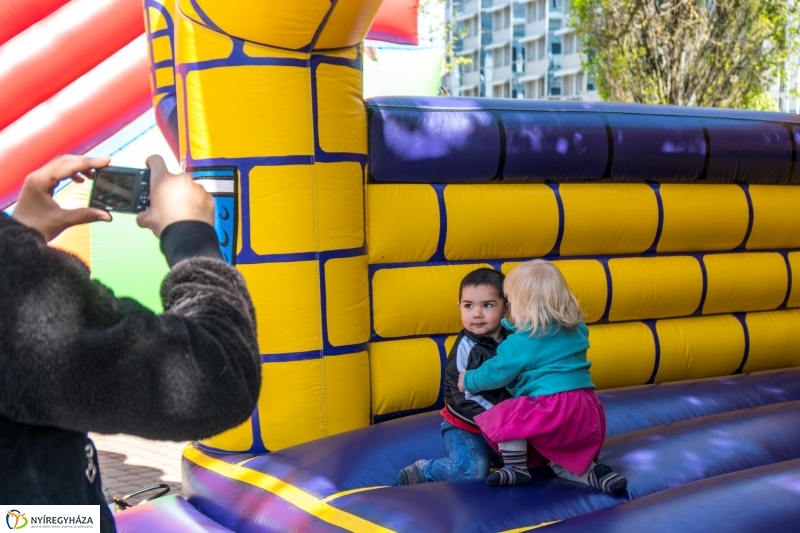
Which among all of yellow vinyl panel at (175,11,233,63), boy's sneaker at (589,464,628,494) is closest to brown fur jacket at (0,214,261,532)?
boy's sneaker at (589,464,628,494)

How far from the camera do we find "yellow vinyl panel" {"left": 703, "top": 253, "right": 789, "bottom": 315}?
4.15 metres

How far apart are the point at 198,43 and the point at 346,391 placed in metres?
1.27

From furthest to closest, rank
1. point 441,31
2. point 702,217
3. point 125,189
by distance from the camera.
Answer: point 441,31, point 702,217, point 125,189

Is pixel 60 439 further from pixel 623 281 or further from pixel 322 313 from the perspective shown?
pixel 623 281

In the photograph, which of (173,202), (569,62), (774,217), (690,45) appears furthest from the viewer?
(569,62)

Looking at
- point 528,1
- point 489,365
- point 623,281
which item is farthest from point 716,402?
point 528,1

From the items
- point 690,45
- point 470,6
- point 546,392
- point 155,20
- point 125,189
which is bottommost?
point 546,392

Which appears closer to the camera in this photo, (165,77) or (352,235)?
(352,235)

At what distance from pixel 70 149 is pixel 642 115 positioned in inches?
144

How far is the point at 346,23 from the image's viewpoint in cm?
301

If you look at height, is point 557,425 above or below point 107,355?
below

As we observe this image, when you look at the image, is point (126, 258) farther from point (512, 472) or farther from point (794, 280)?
point (794, 280)

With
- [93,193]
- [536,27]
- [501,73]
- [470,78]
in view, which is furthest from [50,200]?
[470,78]

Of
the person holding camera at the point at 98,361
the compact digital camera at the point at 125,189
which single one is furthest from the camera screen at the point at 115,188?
the person holding camera at the point at 98,361
